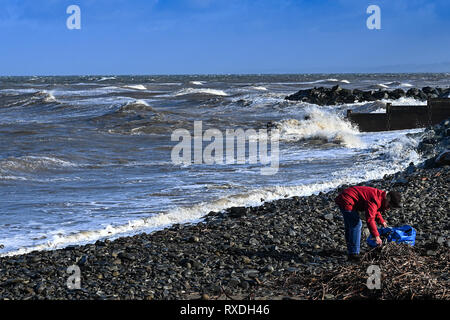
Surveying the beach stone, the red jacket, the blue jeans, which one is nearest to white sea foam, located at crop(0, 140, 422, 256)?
the beach stone

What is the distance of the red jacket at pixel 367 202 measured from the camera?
6043 mm

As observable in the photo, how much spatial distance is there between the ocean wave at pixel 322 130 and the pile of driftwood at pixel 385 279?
41.6 feet

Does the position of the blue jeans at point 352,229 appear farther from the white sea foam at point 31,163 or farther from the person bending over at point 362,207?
the white sea foam at point 31,163

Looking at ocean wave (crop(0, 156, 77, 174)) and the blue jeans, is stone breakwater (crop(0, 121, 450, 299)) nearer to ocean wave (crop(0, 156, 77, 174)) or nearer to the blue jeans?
the blue jeans

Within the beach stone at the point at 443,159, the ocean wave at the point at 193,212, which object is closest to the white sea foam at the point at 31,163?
the ocean wave at the point at 193,212

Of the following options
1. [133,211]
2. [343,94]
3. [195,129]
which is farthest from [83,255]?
[343,94]

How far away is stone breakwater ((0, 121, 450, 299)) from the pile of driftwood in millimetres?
51

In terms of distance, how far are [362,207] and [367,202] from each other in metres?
0.12

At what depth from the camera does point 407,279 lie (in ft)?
17.3

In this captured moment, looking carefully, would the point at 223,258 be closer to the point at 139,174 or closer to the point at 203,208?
the point at 203,208

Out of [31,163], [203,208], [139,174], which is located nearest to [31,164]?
[31,163]
